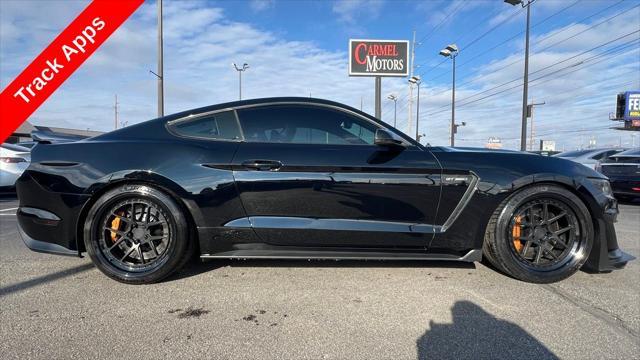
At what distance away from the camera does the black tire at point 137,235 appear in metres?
2.76

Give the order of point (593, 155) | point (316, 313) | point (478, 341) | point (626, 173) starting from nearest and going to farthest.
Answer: point (478, 341) < point (316, 313) < point (626, 173) < point (593, 155)

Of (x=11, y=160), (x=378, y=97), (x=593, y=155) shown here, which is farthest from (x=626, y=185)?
(x=11, y=160)

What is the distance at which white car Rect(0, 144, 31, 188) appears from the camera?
7.30 metres

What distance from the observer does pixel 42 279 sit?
114 inches

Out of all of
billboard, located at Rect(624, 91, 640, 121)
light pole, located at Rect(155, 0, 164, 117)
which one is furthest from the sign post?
billboard, located at Rect(624, 91, 640, 121)

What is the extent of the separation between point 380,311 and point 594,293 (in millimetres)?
1671

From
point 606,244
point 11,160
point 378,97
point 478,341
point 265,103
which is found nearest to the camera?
point 478,341

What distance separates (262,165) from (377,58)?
12211mm

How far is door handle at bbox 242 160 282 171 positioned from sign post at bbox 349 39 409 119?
1146 cm

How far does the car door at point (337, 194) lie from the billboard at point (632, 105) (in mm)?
45034

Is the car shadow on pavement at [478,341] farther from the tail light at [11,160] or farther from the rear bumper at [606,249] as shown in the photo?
the tail light at [11,160]

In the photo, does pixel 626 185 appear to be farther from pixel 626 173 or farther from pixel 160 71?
pixel 160 71

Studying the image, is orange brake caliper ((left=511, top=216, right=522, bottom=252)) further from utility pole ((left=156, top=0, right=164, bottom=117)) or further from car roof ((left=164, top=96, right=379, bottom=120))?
utility pole ((left=156, top=0, right=164, bottom=117))

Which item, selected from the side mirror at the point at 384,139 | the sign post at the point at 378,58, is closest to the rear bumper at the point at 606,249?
the side mirror at the point at 384,139
